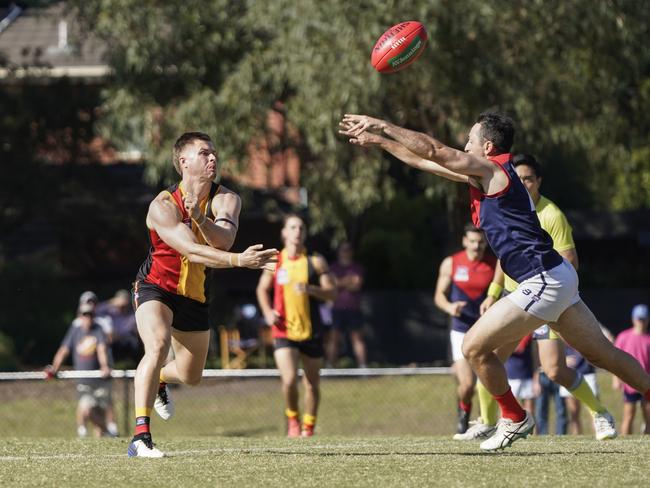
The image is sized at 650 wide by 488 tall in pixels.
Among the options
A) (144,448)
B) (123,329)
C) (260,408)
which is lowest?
(260,408)

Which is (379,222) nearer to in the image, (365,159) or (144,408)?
(365,159)

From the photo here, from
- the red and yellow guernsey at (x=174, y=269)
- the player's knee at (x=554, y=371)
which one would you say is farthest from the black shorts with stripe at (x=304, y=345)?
the red and yellow guernsey at (x=174, y=269)

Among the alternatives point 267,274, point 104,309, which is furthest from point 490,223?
point 104,309

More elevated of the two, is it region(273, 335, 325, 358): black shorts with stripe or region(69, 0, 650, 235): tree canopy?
region(69, 0, 650, 235): tree canopy

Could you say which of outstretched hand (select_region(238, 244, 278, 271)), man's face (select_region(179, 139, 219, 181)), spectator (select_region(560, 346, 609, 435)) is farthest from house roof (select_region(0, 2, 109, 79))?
outstretched hand (select_region(238, 244, 278, 271))

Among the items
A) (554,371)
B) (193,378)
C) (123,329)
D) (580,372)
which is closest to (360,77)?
(580,372)

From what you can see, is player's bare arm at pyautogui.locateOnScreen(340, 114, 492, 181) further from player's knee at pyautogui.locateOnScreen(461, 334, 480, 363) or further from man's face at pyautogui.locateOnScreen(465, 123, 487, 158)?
player's knee at pyautogui.locateOnScreen(461, 334, 480, 363)

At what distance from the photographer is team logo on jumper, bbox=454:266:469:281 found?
41.7 feet

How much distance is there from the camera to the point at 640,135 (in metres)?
20.8

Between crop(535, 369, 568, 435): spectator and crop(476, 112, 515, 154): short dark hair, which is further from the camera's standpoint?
crop(535, 369, 568, 435): spectator

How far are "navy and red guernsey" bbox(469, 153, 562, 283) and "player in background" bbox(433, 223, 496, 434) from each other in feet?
13.9

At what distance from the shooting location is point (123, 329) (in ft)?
73.8

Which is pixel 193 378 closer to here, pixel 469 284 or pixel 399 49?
pixel 399 49

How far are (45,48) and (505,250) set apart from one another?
26.2 metres
